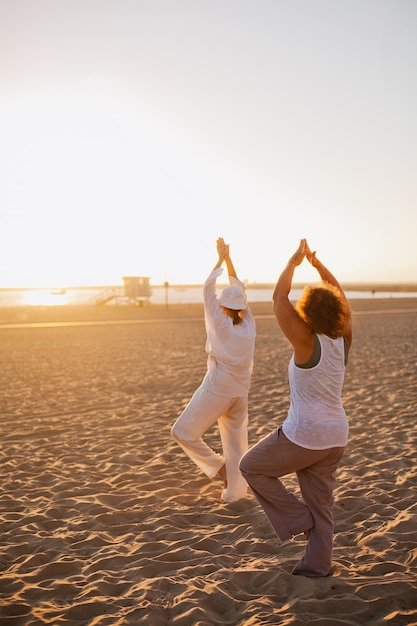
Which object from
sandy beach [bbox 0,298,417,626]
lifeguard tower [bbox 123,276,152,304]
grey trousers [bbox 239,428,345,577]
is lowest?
sandy beach [bbox 0,298,417,626]

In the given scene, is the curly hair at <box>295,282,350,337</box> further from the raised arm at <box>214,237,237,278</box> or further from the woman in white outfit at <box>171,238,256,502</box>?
the raised arm at <box>214,237,237,278</box>

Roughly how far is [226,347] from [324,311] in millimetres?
1480

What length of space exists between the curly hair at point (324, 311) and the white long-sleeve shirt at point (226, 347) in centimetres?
128

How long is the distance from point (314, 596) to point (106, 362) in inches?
460

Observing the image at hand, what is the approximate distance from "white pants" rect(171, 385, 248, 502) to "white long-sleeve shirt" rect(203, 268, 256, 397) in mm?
112

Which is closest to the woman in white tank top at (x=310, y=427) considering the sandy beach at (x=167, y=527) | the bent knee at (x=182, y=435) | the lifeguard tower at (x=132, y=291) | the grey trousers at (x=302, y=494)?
the grey trousers at (x=302, y=494)

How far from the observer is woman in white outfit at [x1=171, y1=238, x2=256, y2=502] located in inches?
181

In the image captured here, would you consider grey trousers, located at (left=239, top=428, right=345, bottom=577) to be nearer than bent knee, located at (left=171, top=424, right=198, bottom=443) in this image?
Yes

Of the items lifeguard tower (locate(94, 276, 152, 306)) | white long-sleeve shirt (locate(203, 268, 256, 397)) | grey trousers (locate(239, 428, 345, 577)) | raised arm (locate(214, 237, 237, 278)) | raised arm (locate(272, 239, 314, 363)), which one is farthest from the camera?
lifeguard tower (locate(94, 276, 152, 306))

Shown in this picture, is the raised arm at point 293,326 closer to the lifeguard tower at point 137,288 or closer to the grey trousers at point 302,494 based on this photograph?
the grey trousers at point 302,494

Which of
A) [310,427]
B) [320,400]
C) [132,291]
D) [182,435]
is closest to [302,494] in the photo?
[310,427]

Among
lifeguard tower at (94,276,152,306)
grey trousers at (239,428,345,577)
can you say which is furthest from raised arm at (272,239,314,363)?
lifeguard tower at (94,276,152,306)

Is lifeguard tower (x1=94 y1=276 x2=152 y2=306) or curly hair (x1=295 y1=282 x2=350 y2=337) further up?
lifeguard tower (x1=94 y1=276 x2=152 y2=306)

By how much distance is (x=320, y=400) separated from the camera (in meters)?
3.37
